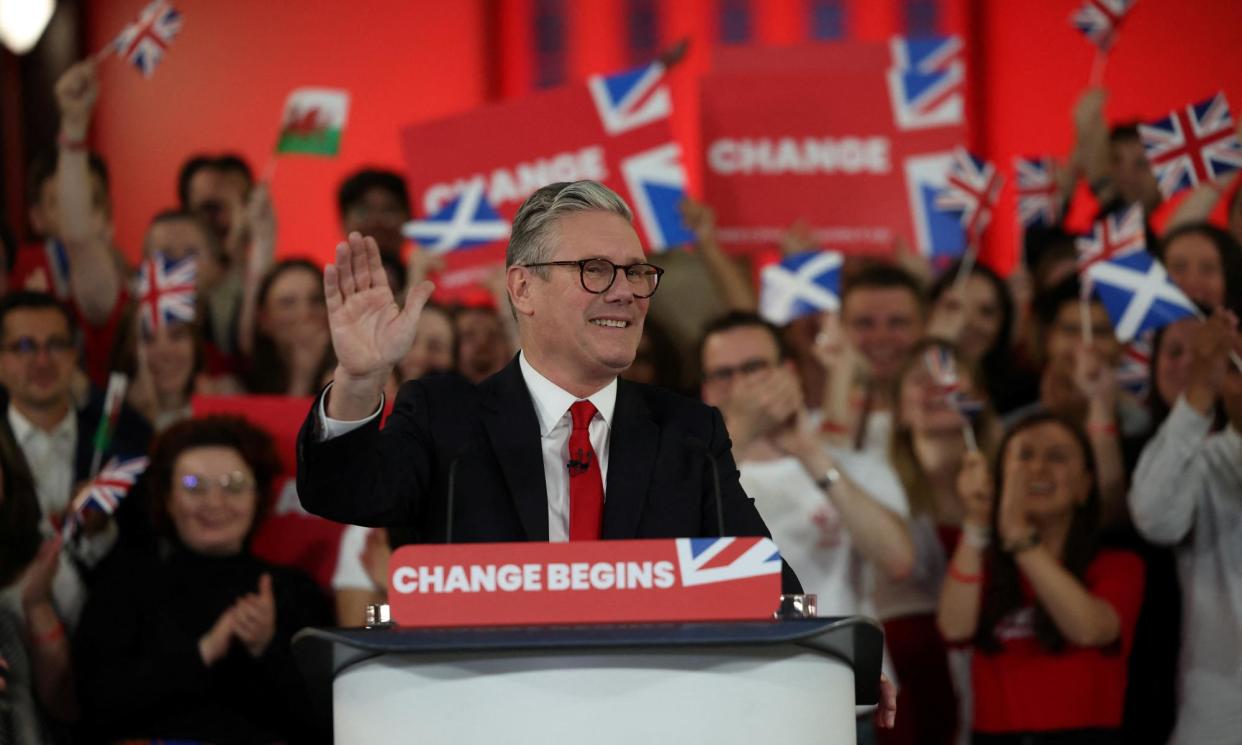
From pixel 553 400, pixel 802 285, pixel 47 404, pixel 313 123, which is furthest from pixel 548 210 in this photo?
pixel 313 123

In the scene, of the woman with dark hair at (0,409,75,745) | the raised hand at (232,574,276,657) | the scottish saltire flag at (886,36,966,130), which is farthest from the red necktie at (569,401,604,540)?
the scottish saltire flag at (886,36,966,130)

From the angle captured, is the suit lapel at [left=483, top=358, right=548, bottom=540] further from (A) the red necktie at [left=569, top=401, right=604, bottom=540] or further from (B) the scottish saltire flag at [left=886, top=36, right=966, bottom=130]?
(B) the scottish saltire flag at [left=886, top=36, right=966, bottom=130]

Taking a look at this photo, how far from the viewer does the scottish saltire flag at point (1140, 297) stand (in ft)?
12.9

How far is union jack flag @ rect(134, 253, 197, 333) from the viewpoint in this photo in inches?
173

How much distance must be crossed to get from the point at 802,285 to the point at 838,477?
92 cm

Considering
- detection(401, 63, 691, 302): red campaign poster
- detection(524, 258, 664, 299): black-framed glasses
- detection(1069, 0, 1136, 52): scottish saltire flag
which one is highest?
detection(1069, 0, 1136, 52): scottish saltire flag

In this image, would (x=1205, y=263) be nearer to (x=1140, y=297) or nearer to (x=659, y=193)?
(x=1140, y=297)

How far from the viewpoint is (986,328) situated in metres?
4.88

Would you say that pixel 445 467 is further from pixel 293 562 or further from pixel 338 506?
pixel 293 562

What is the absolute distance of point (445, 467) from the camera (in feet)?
7.04

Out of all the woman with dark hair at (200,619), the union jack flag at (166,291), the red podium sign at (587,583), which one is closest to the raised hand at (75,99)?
the union jack flag at (166,291)

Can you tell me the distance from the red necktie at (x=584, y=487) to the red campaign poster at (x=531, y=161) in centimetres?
288

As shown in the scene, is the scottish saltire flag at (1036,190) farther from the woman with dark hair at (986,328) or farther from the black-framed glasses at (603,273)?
the black-framed glasses at (603,273)

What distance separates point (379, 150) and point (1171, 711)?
16.4 ft
